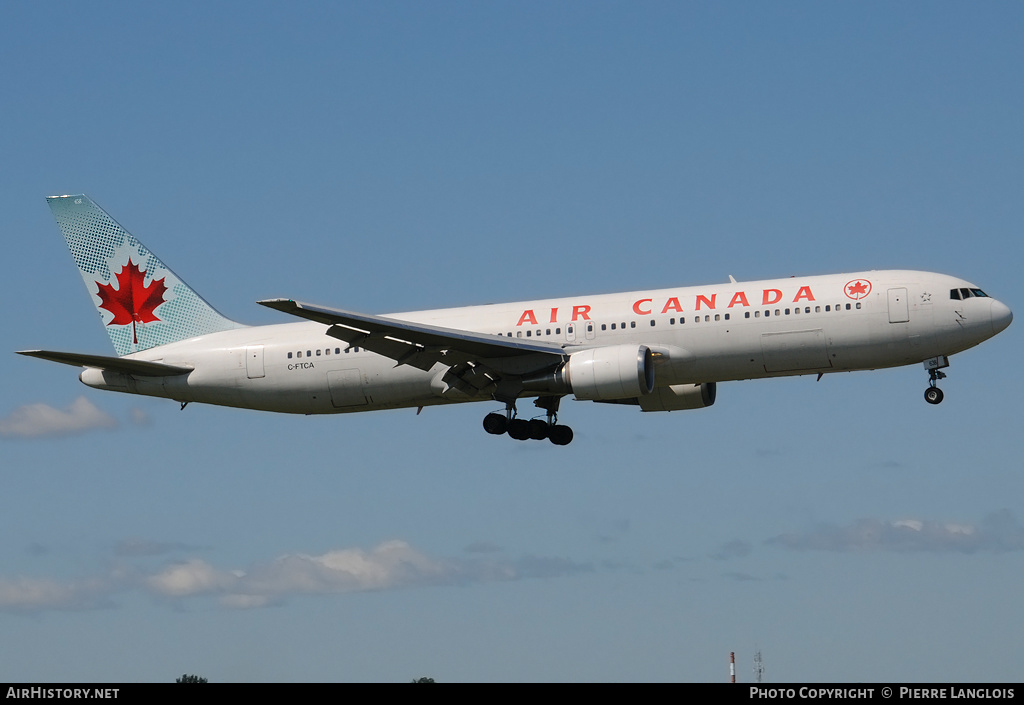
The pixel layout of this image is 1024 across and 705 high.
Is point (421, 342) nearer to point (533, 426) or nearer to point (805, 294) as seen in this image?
point (533, 426)

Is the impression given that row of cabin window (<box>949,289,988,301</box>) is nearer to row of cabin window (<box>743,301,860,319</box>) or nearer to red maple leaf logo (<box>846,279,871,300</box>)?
red maple leaf logo (<box>846,279,871,300</box>)

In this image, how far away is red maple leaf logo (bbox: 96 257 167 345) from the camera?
47.3 m

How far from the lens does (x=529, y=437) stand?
141 feet

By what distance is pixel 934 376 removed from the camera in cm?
3938

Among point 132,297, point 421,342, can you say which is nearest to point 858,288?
point 421,342

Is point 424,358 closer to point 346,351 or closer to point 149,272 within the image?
point 346,351

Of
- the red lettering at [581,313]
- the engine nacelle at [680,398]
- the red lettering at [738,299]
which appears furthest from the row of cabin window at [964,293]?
the red lettering at [581,313]

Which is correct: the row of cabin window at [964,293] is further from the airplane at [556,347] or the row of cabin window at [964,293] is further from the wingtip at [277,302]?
the wingtip at [277,302]

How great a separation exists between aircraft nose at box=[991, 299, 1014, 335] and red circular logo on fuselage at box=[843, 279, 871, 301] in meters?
3.60

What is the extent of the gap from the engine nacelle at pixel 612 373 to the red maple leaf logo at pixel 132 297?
16.4 metres
